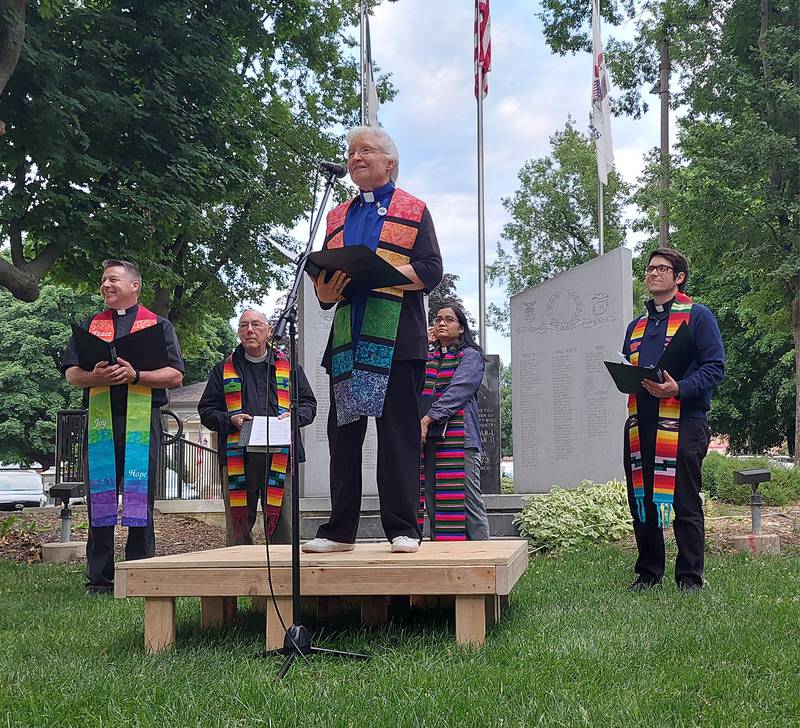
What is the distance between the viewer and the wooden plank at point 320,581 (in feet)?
11.0

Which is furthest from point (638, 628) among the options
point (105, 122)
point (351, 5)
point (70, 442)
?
point (351, 5)

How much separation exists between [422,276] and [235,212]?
16.9 m

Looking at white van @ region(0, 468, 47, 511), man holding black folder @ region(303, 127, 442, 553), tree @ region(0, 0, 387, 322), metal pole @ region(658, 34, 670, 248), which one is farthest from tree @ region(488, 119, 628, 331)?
man holding black folder @ region(303, 127, 442, 553)

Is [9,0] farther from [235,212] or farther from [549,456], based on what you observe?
[235,212]

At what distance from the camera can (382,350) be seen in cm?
368

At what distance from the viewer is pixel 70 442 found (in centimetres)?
1400

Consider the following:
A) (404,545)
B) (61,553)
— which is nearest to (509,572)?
(404,545)

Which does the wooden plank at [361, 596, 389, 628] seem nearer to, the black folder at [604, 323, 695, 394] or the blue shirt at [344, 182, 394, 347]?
the blue shirt at [344, 182, 394, 347]

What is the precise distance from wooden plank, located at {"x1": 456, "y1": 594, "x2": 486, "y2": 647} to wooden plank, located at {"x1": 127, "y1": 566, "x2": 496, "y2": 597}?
104 mm

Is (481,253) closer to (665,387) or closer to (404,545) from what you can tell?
(665,387)

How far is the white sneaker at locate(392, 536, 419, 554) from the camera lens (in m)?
3.67

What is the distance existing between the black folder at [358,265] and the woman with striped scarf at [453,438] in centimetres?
280

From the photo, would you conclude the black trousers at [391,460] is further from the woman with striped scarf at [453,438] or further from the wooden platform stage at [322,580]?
the woman with striped scarf at [453,438]

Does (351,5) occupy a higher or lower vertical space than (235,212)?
higher
